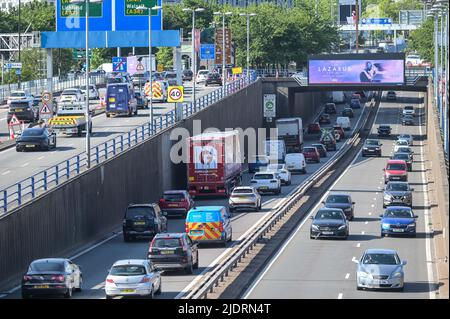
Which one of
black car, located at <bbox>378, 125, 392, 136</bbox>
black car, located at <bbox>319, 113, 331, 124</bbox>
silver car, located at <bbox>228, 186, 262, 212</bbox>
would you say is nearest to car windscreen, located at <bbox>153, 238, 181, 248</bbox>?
silver car, located at <bbox>228, 186, 262, 212</bbox>

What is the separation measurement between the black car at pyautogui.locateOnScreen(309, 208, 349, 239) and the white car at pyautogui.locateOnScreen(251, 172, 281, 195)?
18.9 m

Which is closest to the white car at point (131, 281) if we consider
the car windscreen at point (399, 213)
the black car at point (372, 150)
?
the car windscreen at point (399, 213)

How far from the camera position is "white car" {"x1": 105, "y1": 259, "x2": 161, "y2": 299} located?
38688mm

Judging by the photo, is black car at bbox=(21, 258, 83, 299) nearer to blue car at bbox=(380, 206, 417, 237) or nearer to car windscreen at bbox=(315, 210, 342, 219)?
car windscreen at bbox=(315, 210, 342, 219)

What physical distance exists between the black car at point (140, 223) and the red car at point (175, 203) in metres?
8.67

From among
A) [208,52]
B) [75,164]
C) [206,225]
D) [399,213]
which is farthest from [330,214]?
[208,52]

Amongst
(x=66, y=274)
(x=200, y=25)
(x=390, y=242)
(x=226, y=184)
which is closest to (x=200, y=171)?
(x=226, y=184)

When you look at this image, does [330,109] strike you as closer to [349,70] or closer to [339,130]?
[339,130]

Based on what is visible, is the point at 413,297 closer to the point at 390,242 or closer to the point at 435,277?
the point at 435,277

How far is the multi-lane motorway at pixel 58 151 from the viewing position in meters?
61.5

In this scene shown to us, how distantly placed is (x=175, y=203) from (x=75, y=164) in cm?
704

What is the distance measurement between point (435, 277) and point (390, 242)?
10669mm

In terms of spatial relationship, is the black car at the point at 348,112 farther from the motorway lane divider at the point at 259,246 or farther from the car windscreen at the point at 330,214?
the car windscreen at the point at 330,214
